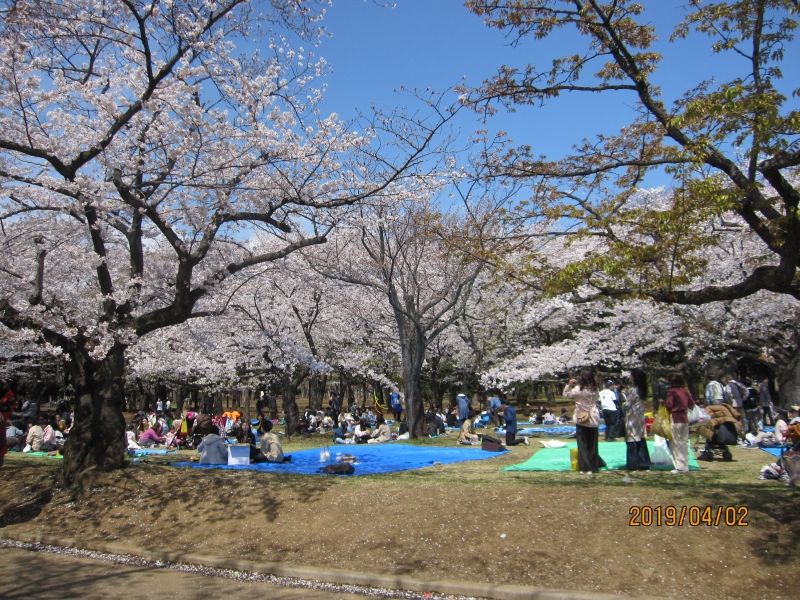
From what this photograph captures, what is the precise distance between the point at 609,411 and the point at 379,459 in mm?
5359

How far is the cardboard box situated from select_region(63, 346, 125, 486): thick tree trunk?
2.62 m

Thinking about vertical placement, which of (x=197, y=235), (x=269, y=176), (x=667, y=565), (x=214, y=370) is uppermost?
(x=269, y=176)

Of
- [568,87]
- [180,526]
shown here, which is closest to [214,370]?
[180,526]

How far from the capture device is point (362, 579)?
210 inches

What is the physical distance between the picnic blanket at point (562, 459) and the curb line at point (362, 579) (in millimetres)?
4909

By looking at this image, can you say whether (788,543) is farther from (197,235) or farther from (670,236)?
(197,235)

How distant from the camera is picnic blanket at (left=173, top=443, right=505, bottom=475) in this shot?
10.8m

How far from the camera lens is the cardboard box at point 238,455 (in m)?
11.2

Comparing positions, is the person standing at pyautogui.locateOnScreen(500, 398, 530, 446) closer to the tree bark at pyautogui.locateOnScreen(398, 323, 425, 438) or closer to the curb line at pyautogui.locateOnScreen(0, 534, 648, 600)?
the tree bark at pyautogui.locateOnScreen(398, 323, 425, 438)

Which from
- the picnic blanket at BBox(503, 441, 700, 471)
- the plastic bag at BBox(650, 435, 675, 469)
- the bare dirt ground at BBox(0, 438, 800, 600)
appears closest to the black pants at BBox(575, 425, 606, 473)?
the bare dirt ground at BBox(0, 438, 800, 600)

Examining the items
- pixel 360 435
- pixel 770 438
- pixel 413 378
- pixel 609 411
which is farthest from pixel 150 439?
pixel 770 438

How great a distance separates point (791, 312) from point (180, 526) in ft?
54.7

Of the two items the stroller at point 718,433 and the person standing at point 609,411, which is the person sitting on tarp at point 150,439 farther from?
the stroller at point 718,433

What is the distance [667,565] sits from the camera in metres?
5.04
